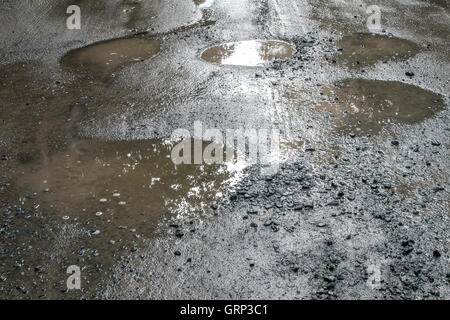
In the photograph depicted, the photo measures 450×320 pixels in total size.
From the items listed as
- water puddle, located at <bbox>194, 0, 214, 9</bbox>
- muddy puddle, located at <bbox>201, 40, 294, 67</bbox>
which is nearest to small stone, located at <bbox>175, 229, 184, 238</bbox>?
muddy puddle, located at <bbox>201, 40, 294, 67</bbox>

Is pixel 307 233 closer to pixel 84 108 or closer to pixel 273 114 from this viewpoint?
pixel 273 114

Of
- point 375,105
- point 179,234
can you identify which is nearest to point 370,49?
point 375,105

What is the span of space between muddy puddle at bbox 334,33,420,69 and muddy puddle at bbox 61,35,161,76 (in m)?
2.67

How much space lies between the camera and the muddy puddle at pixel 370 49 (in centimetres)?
571

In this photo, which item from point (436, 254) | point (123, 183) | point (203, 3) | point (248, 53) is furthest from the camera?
point (203, 3)

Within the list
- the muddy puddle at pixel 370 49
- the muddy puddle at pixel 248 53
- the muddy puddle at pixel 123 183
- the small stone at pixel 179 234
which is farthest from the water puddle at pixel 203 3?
the small stone at pixel 179 234

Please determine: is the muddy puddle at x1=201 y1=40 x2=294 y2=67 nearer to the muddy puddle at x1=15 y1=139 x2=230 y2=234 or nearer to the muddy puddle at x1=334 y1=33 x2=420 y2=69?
the muddy puddle at x1=334 y1=33 x2=420 y2=69

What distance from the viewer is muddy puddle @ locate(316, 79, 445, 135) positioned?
4.56 meters

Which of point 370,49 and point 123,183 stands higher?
point 370,49

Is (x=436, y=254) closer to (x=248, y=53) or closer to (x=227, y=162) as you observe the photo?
(x=227, y=162)

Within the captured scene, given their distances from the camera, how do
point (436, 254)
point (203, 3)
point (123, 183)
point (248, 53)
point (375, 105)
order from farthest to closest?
1. point (203, 3)
2. point (248, 53)
3. point (375, 105)
4. point (123, 183)
5. point (436, 254)

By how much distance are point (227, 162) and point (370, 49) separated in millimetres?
3192

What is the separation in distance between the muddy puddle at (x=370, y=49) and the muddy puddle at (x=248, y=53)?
0.76m

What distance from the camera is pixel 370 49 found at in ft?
19.6
